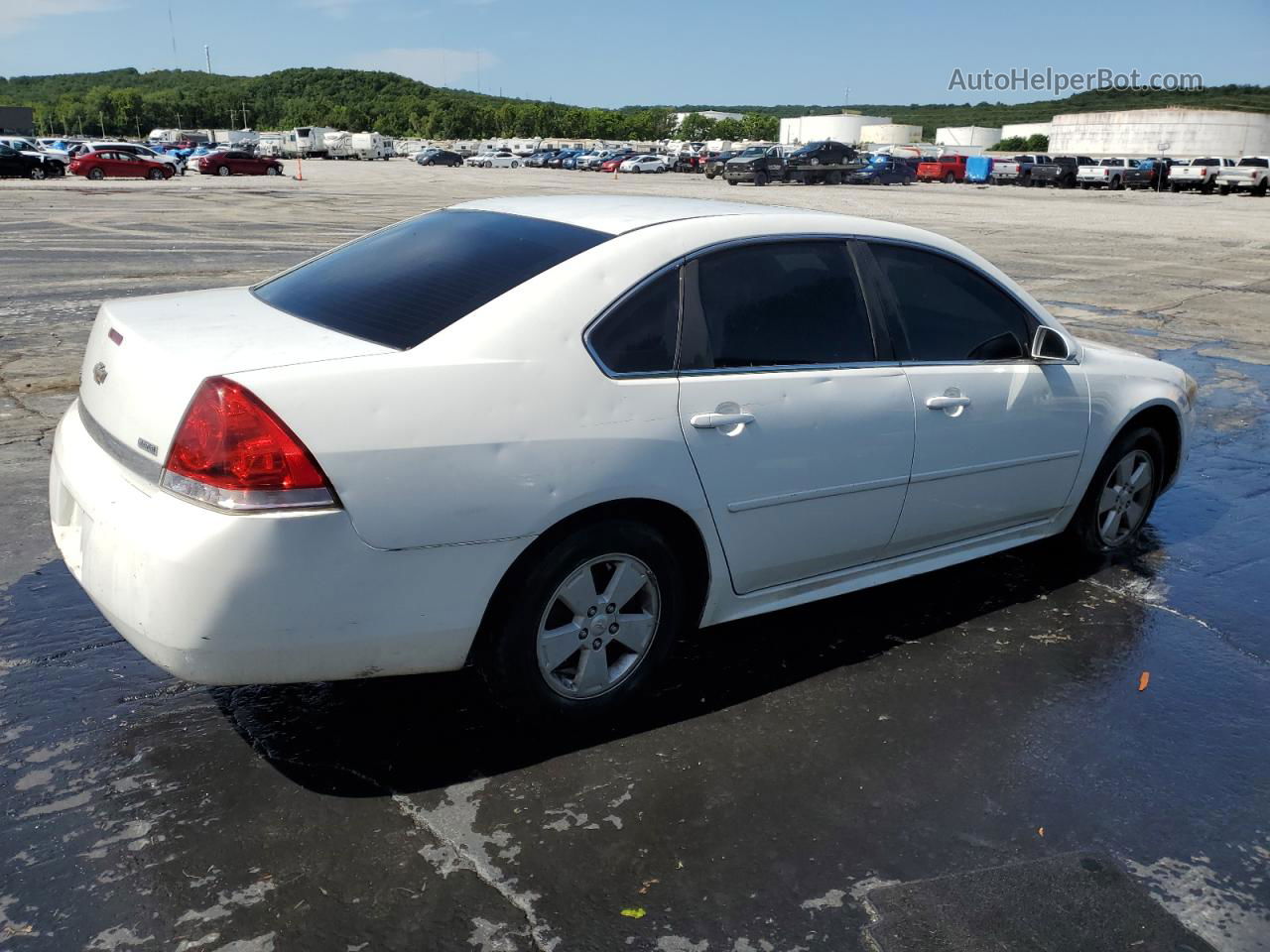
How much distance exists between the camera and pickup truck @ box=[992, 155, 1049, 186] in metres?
57.1

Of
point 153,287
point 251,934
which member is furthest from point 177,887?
point 153,287

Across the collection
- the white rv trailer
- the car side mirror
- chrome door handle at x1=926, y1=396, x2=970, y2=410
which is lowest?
chrome door handle at x1=926, y1=396, x2=970, y2=410

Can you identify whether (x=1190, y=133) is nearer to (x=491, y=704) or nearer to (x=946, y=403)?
(x=946, y=403)

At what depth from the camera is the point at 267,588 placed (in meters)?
2.72

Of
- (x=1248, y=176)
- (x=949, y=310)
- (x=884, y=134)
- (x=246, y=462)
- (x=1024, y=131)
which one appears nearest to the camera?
(x=246, y=462)

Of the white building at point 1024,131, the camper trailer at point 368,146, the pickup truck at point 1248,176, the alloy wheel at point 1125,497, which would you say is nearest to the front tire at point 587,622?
the alloy wheel at point 1125,497

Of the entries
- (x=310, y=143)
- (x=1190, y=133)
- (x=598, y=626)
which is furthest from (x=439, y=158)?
(x=598, y=626)

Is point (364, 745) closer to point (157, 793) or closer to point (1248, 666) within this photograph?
point (157, 793)

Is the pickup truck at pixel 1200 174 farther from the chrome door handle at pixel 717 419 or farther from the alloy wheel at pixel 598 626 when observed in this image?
the alloy wheel at pixel 598 626

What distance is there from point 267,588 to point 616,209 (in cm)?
183

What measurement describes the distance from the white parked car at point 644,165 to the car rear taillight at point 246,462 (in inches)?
2677

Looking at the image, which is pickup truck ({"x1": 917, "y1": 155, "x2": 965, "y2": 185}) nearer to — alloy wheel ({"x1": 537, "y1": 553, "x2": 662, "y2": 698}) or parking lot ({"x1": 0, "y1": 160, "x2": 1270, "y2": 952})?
parking lot ({"x1": 0, "y1": 160, "x2": 1270, "y2": 952})

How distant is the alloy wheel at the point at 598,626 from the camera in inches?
127

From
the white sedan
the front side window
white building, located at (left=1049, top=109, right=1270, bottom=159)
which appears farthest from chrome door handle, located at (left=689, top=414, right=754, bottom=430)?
white building, located at (left=1049, top=109, right=1270, bottom=159)
